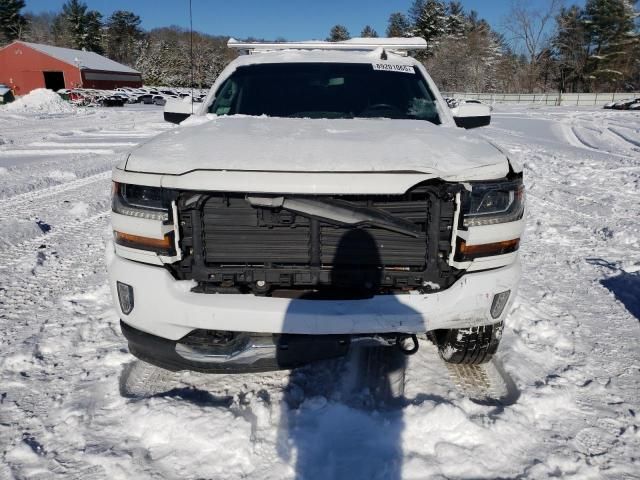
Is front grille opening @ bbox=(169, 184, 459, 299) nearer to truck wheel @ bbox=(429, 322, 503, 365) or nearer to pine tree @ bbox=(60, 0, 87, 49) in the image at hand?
truck wheel @ bbox=(429, 322, 503, 365)

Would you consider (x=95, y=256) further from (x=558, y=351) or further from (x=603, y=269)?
(x=603, y=269)

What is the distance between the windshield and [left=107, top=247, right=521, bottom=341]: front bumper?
5.62 ft

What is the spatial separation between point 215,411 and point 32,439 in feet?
2.71

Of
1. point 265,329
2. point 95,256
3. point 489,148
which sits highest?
point 489,148

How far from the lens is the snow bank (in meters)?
29.1

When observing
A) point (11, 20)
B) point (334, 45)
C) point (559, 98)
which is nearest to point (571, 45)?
point (559, 98)

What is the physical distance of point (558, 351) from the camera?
3.04 meters

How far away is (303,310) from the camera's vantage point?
2.19 m

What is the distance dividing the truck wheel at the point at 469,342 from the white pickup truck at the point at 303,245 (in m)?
0.16

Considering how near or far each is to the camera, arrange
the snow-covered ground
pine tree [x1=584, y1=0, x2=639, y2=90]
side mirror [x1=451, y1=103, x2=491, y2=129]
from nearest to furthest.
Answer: the snow-covered ground, side mirror [x1=451, y1=103, x2=491, y2=129], pine tree [x1=584, y1=0, x2=639, y2=90]

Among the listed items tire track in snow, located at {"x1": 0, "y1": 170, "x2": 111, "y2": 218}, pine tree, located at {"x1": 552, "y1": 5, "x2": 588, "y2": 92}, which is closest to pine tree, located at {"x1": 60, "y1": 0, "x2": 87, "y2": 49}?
pine tree, located at {"x1": 552, "y1": 5, "x2": 588, "y2": 92}

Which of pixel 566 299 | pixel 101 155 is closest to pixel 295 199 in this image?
pixel 566 299

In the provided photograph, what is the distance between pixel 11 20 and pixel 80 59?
3752 cm

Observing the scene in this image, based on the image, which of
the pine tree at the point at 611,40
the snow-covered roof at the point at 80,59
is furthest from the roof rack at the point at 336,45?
the pine tree at the point at 611,40
